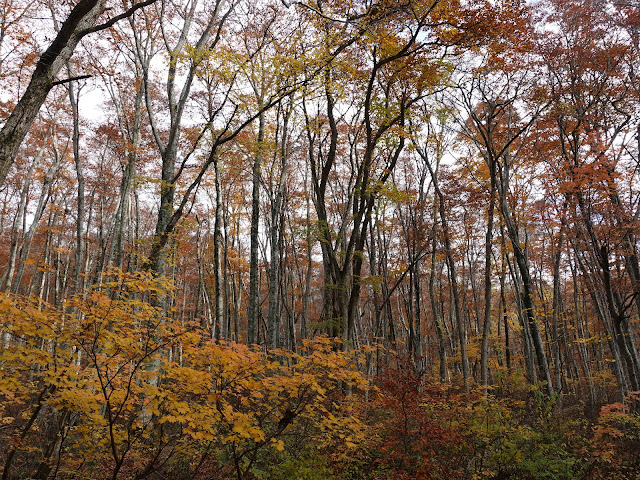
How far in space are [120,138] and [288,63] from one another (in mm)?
7805

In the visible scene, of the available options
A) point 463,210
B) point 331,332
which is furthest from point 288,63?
point 463,210

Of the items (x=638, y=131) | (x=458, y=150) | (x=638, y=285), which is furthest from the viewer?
(x=458, y=150)

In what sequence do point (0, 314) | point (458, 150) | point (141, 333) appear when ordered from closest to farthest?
point (0, 314), point (141, 333), point (458, 150)

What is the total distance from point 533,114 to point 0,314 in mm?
12494

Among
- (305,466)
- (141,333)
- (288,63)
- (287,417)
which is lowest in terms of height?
(305,466)

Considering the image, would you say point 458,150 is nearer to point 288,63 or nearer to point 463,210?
point 463,210

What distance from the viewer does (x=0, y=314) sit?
2816 mm

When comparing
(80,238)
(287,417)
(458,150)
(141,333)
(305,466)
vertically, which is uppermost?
(458,150)

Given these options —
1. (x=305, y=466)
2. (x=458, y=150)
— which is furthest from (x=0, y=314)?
(x=458, y=150)

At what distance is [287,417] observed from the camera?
385 centimetres

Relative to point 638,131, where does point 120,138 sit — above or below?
above

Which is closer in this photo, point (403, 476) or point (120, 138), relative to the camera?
point (403, 476)

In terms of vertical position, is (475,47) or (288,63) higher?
(288,63)

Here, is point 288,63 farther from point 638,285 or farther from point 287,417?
point 638,285
